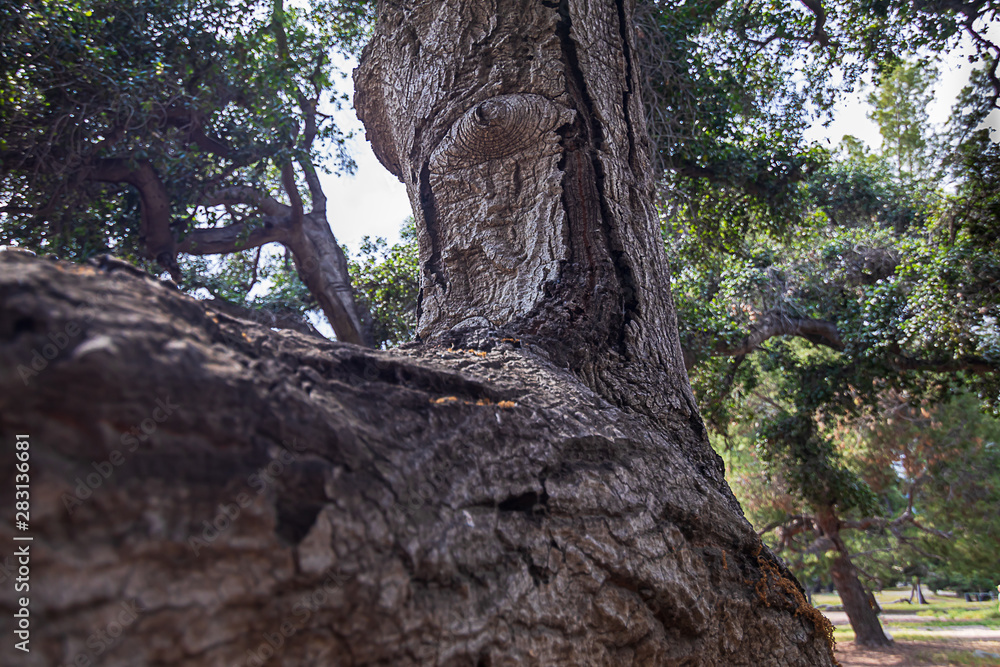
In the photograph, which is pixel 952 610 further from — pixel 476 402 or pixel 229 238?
pixel 476 402

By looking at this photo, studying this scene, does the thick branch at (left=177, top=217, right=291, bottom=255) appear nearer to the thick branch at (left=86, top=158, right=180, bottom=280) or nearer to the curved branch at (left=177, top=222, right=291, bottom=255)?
the curved branch at (left=177, top=222, right=291, bottom=255)

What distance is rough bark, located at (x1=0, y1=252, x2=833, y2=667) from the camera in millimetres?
783

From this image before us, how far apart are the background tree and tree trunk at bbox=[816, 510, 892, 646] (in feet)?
27.2

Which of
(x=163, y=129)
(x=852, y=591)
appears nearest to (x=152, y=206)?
(x=163, y=129)


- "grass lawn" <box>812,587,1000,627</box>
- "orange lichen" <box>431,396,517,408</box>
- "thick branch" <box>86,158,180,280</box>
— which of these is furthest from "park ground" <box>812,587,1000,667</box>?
"thick branch" <box>86,158,180,280</box>

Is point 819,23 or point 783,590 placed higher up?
point 819,23

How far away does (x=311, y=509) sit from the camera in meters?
0.96

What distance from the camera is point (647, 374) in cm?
203

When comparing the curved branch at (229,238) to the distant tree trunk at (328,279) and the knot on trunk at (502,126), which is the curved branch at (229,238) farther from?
the knot on trunk at (502,126)

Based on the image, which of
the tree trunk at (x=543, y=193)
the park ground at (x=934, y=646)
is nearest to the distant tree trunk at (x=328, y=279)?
the tree trunk at (x=543, y=193)

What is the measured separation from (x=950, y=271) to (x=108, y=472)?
281 inches

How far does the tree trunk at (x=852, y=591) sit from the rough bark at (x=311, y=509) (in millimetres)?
9753

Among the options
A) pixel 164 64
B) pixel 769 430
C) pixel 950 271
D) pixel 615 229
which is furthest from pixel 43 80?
pixel 769 430

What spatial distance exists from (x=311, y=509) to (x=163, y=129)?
257 inches
